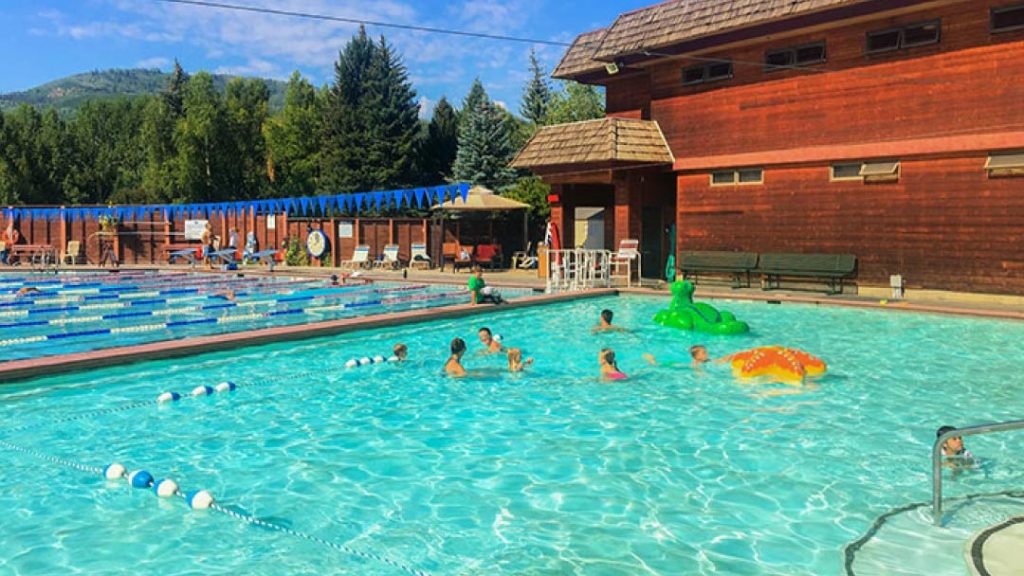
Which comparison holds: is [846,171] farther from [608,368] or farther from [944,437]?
[944,437]

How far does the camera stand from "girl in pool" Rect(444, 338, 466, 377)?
31.1ft

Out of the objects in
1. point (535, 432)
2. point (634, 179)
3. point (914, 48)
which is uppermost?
point (914, 48)

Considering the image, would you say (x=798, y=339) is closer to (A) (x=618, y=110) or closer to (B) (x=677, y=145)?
(B) (x=677, y=145)

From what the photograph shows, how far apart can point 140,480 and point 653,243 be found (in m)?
19.2

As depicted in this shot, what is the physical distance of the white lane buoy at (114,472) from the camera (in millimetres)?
5855

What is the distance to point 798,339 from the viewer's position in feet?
39.3

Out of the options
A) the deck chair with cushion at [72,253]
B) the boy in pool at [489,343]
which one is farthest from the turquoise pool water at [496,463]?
the deck chair with cushion at [72,253]

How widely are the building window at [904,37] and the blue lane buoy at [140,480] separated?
1675cm

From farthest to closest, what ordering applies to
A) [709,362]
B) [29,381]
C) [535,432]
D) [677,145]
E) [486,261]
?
[486,261] < [677,145] < [709,362] < [29,381] < [535,432]

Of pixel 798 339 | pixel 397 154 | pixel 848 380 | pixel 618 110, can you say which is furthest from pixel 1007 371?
pixel 397 154

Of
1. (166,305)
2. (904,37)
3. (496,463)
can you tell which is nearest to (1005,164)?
(904,37)

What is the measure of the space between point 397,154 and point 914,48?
95.6 feet

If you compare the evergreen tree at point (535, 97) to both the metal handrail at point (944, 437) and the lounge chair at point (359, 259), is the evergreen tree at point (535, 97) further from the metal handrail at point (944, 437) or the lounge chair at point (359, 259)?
the metal handrail at point (944, 437)

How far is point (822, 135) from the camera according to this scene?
57.5 ft
